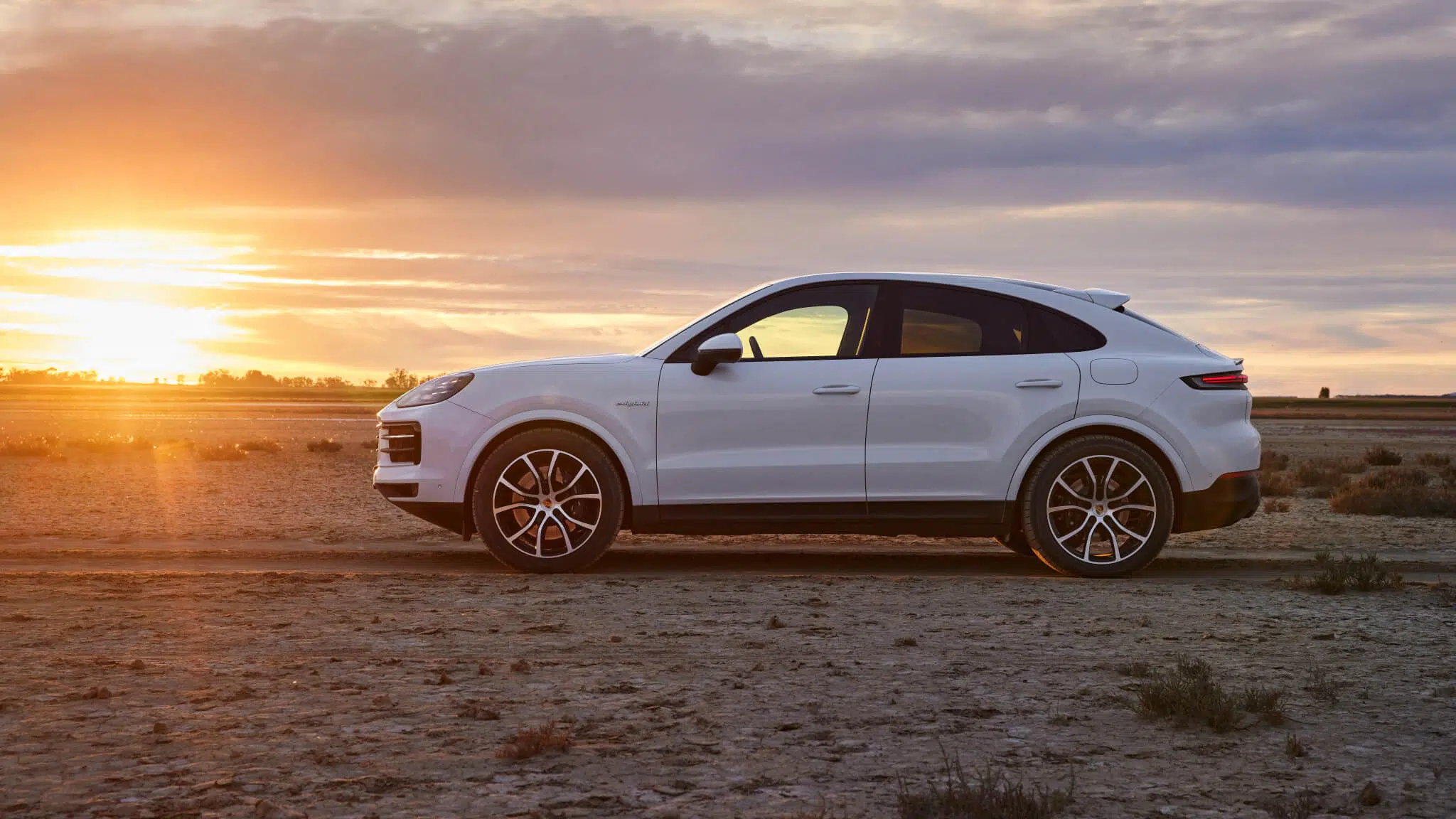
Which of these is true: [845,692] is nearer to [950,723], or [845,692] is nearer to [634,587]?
[950,723]

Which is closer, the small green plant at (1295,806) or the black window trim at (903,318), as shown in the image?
the small green plant at (1295,806)

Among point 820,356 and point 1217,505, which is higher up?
point 820,356

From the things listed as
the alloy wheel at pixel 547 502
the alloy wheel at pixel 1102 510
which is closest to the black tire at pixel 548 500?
the alloy wheel at pixel 547 502

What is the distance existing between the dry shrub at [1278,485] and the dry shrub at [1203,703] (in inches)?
465


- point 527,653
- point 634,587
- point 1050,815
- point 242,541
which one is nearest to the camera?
point 1050,815

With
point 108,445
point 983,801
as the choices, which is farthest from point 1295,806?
point 108,445

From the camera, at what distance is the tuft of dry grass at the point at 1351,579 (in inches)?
309

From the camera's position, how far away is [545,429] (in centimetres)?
834

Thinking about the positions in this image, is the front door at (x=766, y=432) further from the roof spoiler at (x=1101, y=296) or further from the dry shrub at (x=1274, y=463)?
the dry shrub at (x=1274, y=463)

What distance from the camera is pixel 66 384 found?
3568 inches

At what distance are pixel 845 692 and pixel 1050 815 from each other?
5.21 feet

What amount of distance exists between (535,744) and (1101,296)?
5.80 meters

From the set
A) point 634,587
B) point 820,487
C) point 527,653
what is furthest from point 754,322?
point 527,653

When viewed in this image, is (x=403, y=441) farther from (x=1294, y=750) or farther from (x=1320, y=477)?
(x=1320, y=477)
